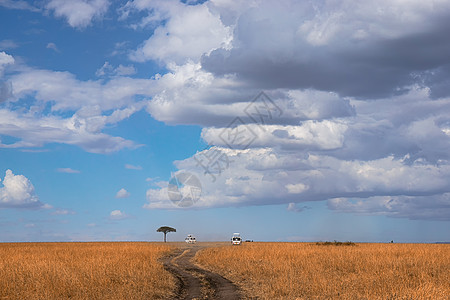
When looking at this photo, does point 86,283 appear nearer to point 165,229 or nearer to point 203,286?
point 203,286

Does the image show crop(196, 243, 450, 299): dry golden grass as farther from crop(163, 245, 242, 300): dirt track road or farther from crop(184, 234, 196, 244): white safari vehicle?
crop(184, 234, 196, 244): white safari vehicle

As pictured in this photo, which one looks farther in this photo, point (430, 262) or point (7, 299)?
point (430, 262)

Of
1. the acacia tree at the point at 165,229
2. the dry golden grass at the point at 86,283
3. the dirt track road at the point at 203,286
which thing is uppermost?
the acacia tree at the point at 165,229

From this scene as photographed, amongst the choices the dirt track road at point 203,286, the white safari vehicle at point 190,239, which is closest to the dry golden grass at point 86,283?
the dirt track road at point 203,286

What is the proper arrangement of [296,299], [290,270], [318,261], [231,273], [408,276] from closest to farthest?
[296,299] → [408,276] → [290,270] → [231,273] → [318,261]

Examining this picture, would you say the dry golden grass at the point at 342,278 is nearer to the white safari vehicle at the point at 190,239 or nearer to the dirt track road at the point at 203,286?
the dirt track road at the point at 203,286

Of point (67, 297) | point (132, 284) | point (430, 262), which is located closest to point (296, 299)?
point (132, 284)

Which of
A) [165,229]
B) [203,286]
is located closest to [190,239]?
[165,229]

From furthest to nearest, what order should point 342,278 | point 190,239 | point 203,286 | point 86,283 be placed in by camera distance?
point 190,239 < point 203,286 < point 342,278 < point 86,283

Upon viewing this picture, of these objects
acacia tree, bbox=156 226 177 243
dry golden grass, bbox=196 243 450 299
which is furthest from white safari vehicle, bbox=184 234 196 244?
dry golden grass, bbox=196 243 450 299

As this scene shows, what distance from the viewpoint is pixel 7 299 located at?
16.4 m

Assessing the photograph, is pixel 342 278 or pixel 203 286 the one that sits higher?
pixel 342 278

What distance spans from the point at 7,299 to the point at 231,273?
12.9m

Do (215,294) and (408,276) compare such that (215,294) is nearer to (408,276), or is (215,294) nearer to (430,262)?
(408,276)
